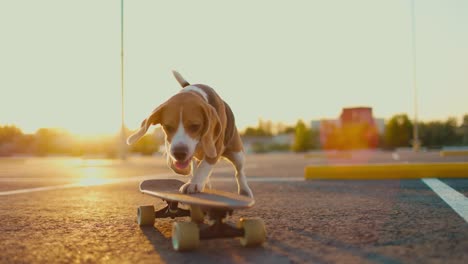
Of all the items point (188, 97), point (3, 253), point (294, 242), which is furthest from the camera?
point (188, 97)

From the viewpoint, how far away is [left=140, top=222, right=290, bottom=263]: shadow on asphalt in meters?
2.45

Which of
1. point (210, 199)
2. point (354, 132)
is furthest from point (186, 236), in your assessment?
point (354, 132)

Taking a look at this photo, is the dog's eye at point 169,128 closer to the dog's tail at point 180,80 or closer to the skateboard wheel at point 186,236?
the skateboard wheel at point 186,236

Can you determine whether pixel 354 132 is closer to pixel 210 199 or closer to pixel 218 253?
pixel 210 199

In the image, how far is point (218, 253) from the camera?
261 centimetres

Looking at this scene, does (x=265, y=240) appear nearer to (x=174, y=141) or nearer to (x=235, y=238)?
(x=235, y=238)

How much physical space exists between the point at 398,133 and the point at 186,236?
46.5m

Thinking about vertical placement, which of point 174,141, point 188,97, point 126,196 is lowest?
point 126,196

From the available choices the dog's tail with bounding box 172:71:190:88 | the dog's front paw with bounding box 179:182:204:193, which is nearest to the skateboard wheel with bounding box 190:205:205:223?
the dog's front paw with bounding box 179:182:204:193

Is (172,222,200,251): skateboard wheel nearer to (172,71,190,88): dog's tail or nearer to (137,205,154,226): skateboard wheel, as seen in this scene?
(137,205,154,226): skateboard wheel

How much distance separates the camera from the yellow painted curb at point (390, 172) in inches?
320

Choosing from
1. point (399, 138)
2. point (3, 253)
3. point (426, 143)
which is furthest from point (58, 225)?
point (426, 143)

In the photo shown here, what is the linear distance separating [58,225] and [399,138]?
45.7 m

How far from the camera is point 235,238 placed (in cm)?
303
